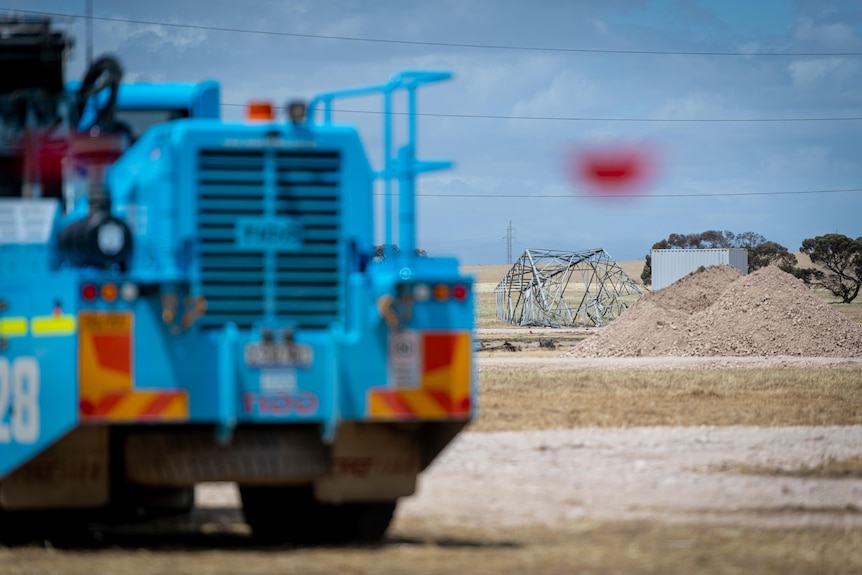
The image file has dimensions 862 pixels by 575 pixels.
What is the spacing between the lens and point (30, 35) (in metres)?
10.7

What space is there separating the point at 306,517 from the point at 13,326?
9.00 feet

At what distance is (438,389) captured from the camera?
29.3 feet

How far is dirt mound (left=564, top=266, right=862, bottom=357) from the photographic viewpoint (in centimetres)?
4334

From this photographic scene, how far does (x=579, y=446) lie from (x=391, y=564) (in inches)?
390

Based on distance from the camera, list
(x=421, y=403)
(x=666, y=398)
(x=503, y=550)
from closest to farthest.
Answer: (x=421, y=403), (x=503, y=550), (x=666, y=398)

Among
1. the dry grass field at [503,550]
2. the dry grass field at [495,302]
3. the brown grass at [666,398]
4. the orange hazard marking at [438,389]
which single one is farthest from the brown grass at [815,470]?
the dry grass field at [495,302]

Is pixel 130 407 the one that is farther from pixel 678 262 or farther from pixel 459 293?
pixel 678 262

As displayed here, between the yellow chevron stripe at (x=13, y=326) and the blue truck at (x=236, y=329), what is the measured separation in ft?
0.14

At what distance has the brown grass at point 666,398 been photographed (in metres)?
22.0

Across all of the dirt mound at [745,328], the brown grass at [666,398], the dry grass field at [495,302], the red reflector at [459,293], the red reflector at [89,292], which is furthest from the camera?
the dry grass field at [495,302]

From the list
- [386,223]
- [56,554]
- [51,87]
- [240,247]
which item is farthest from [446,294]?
[51,87]

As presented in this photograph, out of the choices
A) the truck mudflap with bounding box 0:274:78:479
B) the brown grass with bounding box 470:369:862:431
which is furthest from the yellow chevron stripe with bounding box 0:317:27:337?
the brown grass with bounding box 470:369:862:431

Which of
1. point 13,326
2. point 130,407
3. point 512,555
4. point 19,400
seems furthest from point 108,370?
point 512,555

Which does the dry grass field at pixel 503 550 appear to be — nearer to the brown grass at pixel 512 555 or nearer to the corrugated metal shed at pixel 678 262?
the brown grass at pixel 512 555
